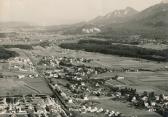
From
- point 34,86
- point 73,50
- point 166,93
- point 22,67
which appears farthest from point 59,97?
point 73,50

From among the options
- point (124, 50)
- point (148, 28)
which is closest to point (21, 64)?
point (124, 50)

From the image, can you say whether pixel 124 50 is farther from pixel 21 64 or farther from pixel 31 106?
pixel 31 106

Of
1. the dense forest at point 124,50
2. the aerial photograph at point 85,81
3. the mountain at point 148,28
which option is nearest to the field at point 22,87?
the aerial photograph at point 85,81

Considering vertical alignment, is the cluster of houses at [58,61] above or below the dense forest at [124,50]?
below

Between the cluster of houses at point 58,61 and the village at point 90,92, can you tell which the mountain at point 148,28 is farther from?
the village at point 90,92

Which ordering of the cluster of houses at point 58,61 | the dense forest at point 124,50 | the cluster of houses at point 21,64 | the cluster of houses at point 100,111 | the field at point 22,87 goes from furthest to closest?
the dense forest at point 124,50
the cluster of houses at point 58,61
the cluster of houses at point 21,64
the field at point 22,87
the cluster of houses at point 100,111

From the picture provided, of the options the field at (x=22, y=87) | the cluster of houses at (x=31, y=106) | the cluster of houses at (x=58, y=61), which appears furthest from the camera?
the cluster of houses at (x=58, y=61)

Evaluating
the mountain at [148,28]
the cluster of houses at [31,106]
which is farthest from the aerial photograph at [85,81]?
the mountain at [148,28]

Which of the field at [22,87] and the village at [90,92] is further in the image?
the field at [22,87]

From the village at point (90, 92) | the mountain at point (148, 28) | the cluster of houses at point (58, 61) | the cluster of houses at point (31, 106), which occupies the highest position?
the mountain at point (148, 28)
